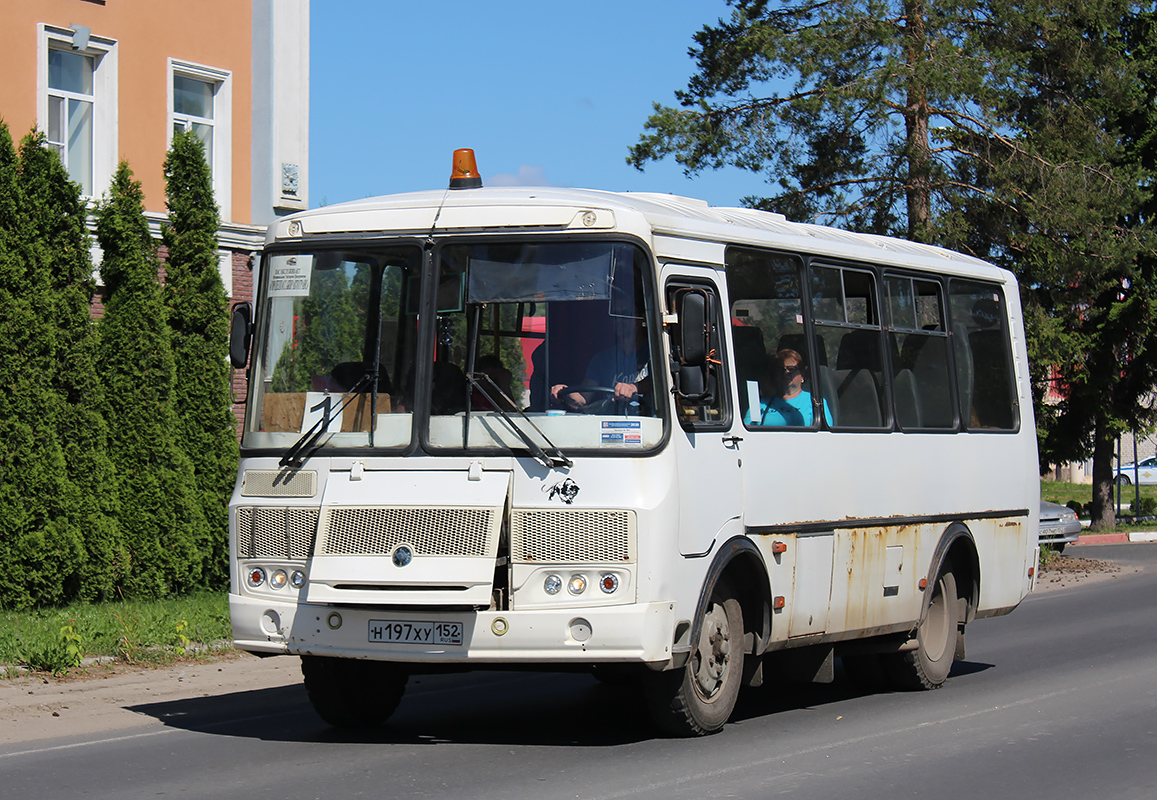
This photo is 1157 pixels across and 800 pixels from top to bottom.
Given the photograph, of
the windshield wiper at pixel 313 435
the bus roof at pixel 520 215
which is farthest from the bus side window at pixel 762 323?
the windshield wiper at pixel 313 435

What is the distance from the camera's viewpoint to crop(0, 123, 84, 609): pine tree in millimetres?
15469

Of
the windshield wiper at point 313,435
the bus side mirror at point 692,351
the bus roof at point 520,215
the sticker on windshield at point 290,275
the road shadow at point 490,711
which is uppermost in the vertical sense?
the bus roof at point 520,215

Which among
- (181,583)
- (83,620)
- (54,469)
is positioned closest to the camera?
(83,620)

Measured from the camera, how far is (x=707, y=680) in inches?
357

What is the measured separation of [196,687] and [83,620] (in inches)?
116

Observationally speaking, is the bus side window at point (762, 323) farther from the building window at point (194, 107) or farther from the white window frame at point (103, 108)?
the building window at point (194, 107)

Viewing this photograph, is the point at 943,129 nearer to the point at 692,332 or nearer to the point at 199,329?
the point at 199,329

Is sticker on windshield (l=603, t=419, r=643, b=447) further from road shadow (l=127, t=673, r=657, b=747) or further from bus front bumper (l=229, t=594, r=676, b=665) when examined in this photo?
road shadow (l=127, t=673, r=657, b=747)

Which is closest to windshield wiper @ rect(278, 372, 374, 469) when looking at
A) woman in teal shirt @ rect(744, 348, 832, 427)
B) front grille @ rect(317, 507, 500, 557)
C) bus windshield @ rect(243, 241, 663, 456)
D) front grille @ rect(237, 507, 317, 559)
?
bus windshield @ rect(243, 241, 663, 456)

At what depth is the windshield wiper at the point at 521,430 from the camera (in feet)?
27.4

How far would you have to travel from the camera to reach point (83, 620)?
14.3m

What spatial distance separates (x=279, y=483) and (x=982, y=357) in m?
6.41

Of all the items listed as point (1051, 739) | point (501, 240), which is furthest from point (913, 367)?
point (501, 240)

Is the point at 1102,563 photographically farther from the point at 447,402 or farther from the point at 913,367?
the point at 447,402
